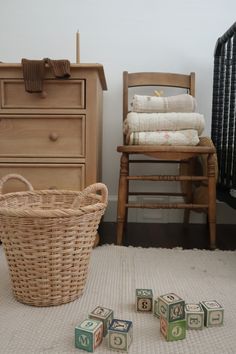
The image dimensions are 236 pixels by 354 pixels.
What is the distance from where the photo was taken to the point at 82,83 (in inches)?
43.9

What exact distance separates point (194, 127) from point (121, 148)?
1.04 feet

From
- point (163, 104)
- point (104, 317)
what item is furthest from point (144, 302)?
point (163, 104)

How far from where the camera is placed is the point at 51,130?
3.73 feet

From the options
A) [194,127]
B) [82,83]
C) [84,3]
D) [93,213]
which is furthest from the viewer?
[84,3]

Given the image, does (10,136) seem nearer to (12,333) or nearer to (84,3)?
(12,333)

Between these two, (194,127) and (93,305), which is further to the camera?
(194,127)

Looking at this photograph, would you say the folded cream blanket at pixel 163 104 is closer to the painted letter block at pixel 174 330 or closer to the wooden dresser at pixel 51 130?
the wooden dresser at pixel 51 130

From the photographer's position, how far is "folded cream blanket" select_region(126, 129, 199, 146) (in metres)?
1.20

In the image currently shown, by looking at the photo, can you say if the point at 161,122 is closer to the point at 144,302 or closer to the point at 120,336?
the point at 144,302

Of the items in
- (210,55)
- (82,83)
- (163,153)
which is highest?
(210,55)

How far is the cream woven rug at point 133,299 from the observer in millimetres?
582

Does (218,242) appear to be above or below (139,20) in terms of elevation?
below

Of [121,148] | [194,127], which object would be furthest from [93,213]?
[194,127]

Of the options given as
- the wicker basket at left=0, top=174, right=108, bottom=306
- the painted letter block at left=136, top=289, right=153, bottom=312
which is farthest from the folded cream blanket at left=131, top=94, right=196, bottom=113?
the painted letter block at left=136, top=289, right=153, bottom=312
